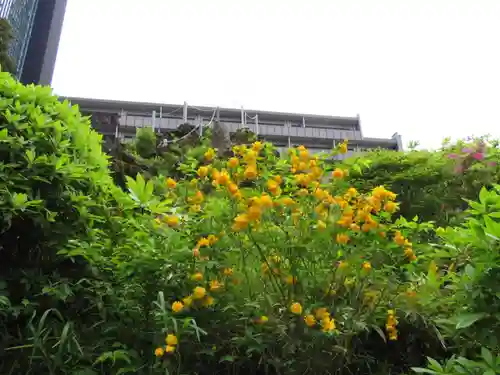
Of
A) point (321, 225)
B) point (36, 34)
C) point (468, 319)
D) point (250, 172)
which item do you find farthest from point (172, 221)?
point (36, 34)

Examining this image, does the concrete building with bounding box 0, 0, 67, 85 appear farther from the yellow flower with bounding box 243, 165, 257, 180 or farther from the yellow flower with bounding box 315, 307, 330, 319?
the yellow flower with bounding box 315, 307, 330, 319

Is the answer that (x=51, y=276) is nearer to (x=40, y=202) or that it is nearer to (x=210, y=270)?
(x=40, y=202)

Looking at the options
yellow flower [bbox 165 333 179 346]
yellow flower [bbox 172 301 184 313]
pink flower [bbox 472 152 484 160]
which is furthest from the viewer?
pink flower [bbox 472 152 484 160]

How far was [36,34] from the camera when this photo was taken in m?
24.8

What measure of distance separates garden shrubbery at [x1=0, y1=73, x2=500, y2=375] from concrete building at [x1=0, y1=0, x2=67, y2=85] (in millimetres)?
20369

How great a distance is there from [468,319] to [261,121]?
40.6 meters

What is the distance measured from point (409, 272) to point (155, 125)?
36.2 metres

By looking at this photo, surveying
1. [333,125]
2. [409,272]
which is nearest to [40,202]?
[409,272]

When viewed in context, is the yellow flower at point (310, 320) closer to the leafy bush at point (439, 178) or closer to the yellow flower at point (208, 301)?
the yellow flower at point (208, 301)

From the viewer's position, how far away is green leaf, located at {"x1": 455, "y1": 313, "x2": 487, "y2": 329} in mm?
1535

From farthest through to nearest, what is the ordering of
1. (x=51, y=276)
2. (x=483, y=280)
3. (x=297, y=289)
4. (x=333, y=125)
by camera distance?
1. (x=333, y=125)
2. (x=51, y=276)
3. (x=297, y=289)
4. (x=483, y=280)

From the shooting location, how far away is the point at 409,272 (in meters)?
2.14

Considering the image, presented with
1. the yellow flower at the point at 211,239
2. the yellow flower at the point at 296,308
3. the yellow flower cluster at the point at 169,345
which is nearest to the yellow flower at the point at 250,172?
the yellow flower at the point at 211,239

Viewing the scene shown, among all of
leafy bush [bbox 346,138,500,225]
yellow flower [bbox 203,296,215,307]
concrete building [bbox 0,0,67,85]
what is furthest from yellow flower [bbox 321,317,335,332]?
concrete building [bbox 0,0,67,85]
